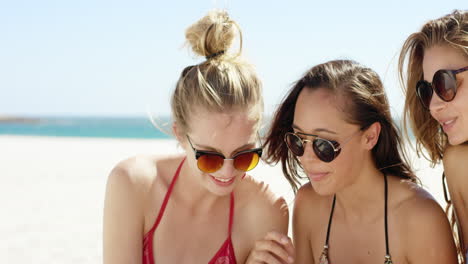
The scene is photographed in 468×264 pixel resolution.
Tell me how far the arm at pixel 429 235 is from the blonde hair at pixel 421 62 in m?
0.54

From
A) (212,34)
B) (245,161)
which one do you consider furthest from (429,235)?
(212,34)

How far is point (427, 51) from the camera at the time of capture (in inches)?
120

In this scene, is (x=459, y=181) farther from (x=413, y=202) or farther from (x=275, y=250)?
(x=275, y=250)

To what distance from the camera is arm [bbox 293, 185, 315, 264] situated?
345 centimetres

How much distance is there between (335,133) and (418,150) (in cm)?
83

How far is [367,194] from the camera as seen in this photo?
326 cm

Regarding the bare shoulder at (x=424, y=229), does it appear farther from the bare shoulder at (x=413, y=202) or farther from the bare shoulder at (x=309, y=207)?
the bare shoulder at (x=309, y=207)

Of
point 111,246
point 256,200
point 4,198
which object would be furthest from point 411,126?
point 4,198

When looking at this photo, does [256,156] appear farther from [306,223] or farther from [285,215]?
[306,223]

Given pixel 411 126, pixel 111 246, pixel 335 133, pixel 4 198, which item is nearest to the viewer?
pixel 335 133

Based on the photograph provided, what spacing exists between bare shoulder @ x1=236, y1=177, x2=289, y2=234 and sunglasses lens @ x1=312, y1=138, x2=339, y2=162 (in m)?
0.56

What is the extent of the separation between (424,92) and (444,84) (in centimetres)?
22

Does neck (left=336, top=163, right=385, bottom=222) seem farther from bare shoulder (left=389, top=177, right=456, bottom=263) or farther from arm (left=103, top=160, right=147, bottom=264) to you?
arm (left=103, top=160, right=147, bottom=264)

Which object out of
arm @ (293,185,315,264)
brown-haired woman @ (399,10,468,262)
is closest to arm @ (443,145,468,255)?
brown-haired woman @ (399,10,468,262)
